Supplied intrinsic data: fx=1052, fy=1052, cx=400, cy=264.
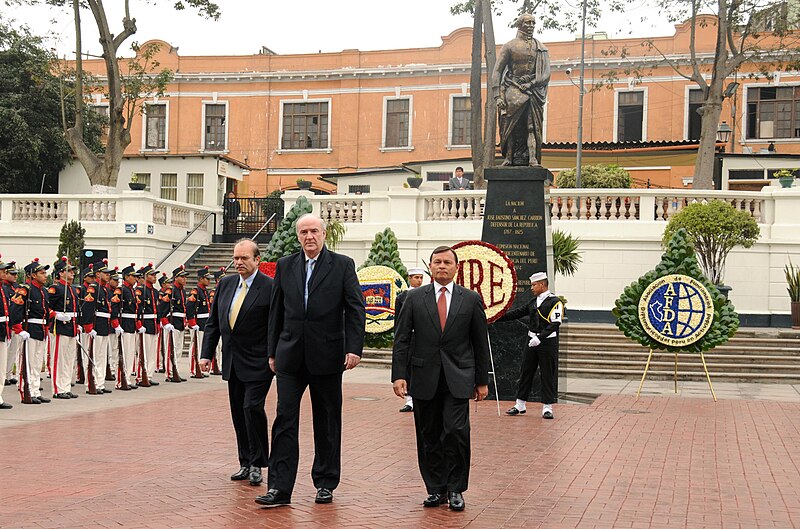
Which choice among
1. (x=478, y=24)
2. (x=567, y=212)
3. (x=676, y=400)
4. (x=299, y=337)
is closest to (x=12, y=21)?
(x=478, y=24)

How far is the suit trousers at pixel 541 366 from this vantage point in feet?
46.8

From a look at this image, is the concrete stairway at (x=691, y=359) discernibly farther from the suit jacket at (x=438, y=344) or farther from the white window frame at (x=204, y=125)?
the white window frame at (x=204, y=125)

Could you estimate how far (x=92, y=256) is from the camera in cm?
2809

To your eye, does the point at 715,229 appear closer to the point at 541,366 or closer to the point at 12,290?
the point at 541,366

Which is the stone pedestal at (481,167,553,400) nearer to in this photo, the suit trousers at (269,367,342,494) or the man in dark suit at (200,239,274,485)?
the man in dark suit at (200,239,274,485)

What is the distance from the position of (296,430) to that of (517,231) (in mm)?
8623

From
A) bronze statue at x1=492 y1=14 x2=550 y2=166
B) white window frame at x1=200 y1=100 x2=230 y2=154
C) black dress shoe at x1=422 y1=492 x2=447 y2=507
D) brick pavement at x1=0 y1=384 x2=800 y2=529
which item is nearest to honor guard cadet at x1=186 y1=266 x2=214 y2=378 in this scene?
brick pavement at x1=0 y1=384 x2=800 y2=529

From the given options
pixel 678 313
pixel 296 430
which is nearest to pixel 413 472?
pixel 296 430

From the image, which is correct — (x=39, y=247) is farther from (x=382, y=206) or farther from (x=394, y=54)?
(x=394, y=54)

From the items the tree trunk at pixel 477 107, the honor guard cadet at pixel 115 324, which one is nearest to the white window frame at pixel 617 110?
the tree trunk at pixel 477 107

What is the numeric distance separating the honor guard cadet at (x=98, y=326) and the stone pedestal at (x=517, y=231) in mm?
6224

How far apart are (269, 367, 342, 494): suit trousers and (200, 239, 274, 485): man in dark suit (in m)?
0.65

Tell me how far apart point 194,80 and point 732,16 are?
27.4 metres

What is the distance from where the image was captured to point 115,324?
17328 mm
